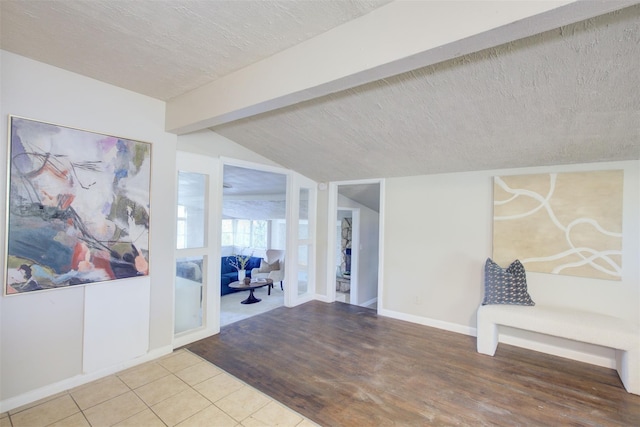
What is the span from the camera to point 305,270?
16.1 feet

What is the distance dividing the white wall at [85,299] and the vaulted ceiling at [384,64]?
188 millimetres

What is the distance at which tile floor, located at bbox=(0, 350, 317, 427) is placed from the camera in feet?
6.36

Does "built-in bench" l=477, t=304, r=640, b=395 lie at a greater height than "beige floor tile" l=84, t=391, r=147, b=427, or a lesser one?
greater

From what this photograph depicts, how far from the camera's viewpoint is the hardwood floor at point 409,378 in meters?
2.08

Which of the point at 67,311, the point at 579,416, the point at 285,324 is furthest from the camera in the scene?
the point at 285,324

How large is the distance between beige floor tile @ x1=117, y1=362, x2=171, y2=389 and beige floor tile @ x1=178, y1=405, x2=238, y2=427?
72cm

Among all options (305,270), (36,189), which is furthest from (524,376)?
(36,189)

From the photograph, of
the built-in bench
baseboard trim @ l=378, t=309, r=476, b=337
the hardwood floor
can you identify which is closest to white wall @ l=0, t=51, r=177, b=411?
the hardwood floor

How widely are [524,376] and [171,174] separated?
4006mm

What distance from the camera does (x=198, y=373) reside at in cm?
256

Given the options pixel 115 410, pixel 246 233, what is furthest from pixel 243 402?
pixel 246 233

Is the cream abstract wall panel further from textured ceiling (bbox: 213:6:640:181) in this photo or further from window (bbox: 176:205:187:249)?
window (bbox: 176:205:187:249)

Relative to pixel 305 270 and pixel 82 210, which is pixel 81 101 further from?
pixel 305 270

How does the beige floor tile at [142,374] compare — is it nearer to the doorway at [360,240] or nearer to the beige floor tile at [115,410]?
the beige floor tile at [115,410]
